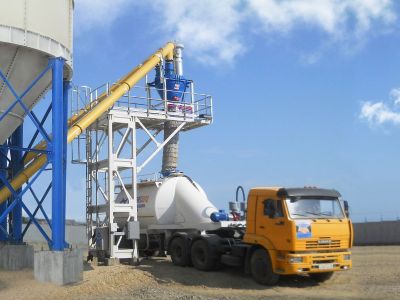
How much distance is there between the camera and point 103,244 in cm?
2000

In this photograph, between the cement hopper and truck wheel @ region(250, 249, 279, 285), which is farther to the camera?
truck wheel @ region(250, 249, 279, 285)

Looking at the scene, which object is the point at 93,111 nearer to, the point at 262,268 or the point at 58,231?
the point at 58,231

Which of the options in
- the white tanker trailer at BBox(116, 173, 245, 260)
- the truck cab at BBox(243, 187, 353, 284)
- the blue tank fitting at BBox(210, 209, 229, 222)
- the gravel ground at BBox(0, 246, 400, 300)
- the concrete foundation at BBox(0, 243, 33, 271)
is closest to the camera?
the gravel ground at BBox(0, 246, 400, 300)

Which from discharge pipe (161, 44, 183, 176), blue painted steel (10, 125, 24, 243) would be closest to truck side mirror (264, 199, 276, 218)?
discharge pipe (161, 44, 183, 176)

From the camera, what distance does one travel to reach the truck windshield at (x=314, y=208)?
46.5 feet

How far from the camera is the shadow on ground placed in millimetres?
15031

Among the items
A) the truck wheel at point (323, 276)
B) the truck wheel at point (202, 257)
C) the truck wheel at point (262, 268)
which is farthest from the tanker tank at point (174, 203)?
the truck wheel at point (323, 276)

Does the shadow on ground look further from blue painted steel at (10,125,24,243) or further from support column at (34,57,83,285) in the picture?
blue painted steel at (10,125,24,243)

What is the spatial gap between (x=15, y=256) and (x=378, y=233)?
78.0ft

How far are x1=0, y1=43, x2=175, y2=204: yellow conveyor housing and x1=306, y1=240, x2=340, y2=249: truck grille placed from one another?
7.88m

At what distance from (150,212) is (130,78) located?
5.43 meters

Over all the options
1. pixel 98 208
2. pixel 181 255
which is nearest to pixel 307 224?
pixel 181 255

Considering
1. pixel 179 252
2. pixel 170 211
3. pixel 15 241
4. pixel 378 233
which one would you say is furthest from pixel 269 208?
pixel 378 233

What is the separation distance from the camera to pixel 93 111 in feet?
63.5
